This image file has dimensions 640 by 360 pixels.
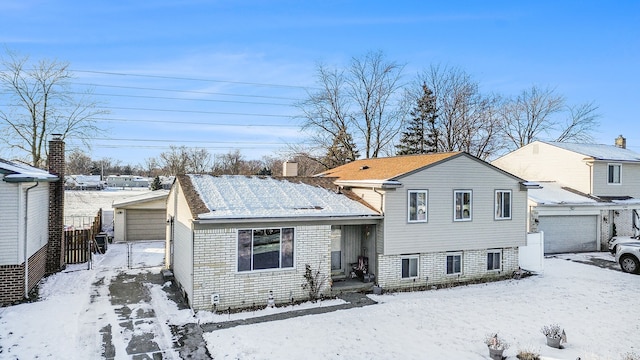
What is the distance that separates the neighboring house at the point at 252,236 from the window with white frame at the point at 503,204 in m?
5.22

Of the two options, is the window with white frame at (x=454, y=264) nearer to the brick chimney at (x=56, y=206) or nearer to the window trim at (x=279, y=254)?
the window trim at (x=279, y=254)

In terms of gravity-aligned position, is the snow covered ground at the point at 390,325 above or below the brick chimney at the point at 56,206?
below

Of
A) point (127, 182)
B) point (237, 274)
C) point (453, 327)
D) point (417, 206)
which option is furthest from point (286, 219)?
point (127, 182)

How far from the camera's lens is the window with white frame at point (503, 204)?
14680 millimetres

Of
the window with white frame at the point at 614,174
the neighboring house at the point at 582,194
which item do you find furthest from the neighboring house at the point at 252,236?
the window with white frame at the point at 614,174

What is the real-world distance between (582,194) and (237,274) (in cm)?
2171

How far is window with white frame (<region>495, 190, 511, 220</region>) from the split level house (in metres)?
0.04

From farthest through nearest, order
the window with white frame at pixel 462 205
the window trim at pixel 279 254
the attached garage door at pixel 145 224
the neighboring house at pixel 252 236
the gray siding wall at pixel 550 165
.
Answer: the gray siding wall at pixel 550 165, the attached garage door at pixel 145 224, the window with white frame at pixel 462 205, the window trim at pixel 279 254, the neighboring house at pixel 252 236

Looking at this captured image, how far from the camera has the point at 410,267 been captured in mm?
13375

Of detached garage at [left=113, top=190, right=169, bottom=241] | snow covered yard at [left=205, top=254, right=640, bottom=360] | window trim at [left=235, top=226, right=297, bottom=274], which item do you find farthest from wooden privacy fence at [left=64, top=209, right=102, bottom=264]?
snow covered yard at [left=205, top=254, right=640, bottom=360]

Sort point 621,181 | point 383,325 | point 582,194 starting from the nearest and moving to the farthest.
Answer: point 383,325
point 582,194
point 621,181

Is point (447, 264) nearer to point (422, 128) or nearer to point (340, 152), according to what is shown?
point (340, 152)

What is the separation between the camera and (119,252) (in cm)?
1925

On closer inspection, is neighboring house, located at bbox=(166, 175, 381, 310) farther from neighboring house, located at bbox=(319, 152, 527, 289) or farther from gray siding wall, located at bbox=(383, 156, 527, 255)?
gray siding wall, located at bbox=(383, 156, 527, 255)
